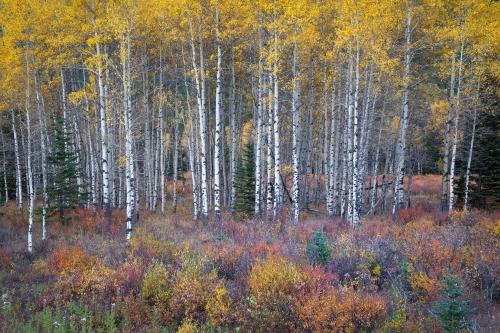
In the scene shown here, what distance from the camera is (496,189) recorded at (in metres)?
17.9

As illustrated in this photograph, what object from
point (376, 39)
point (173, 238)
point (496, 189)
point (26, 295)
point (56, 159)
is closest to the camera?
point (26, 295)

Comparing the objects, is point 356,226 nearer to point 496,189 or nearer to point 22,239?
point 496,189

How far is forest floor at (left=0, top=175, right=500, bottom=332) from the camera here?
5957 millimetres

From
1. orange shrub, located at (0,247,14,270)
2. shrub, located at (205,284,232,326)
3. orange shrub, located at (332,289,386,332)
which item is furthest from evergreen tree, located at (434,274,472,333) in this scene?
orange shrub, located at (0,247,14,270)

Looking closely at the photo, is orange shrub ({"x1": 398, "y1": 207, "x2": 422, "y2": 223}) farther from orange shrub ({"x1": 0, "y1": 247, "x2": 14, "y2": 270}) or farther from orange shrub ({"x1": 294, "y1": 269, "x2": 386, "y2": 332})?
orange shrub ({"x1": 0, "y1": 247, "x2": 14, "y2": 270})

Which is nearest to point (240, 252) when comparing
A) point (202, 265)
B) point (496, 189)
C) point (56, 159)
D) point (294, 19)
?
point (202, 265)

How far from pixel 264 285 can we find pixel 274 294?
12.6 inches

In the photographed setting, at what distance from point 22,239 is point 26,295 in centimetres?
711

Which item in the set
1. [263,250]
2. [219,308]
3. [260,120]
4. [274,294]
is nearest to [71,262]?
[219,308]

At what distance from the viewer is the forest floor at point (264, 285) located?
19.5 ft

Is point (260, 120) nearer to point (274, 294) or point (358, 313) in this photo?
point (274, 294)

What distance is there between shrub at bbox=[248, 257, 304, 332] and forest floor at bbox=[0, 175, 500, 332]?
0.02m

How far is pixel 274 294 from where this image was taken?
21.5 feet

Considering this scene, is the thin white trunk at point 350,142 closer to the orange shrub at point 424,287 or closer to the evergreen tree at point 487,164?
the orange shrub at point 424,287
